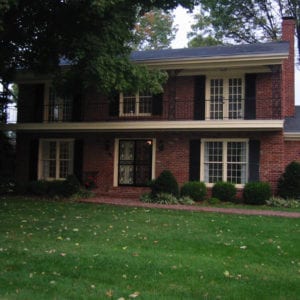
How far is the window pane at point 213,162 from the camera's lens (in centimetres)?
1939

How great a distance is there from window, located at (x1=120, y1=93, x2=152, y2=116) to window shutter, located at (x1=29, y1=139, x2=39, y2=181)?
4.58m

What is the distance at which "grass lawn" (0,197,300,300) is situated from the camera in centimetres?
630

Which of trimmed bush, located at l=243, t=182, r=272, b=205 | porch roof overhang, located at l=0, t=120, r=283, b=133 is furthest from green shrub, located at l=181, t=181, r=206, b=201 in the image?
porch roof overhang, located at l=0, t=120, r=283, b=133

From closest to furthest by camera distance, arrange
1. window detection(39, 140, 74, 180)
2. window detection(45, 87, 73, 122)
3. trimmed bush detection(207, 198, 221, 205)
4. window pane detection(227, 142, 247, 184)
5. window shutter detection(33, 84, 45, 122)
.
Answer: trimmed bush detection(207, 198, 221, 205) → window pane detection(227, 142, 247, 184) → window detection(39, 140, 74, 180) → window detection(45, 87, 73, 122) → window shutter detection(33, 84, 45, 122)

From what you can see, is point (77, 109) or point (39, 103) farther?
point (39, 103)

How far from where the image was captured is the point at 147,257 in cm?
813

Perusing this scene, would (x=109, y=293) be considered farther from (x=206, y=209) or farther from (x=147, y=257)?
(x=206, y=209)

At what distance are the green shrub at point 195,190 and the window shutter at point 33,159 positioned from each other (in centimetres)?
756

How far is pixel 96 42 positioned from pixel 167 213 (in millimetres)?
5438

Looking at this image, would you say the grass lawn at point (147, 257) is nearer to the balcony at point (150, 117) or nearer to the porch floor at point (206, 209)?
the porch floor at point (206, 209)

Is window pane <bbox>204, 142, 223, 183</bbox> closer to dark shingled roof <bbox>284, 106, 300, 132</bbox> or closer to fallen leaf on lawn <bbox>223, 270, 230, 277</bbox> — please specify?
dark shingled roof <bbox>284, 106, 300, 132</bbox>

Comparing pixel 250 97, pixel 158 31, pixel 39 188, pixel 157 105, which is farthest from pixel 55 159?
pixel 158 31

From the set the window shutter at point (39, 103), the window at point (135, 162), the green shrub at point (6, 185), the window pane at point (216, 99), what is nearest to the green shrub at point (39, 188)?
the green shrub at point (6, 185)

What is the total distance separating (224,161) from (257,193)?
7.17ft
